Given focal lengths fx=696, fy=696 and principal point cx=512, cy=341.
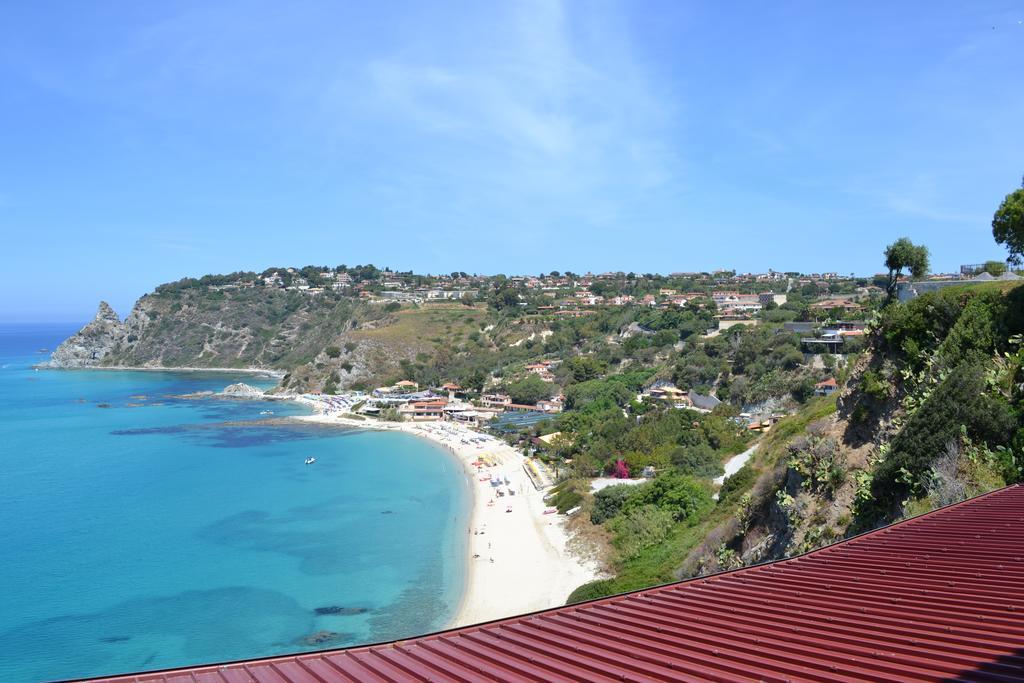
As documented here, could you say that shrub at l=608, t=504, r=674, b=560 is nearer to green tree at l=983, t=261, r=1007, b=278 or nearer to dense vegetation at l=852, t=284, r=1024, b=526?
dense vegetation at l=852, t=284, r=1024, b=526

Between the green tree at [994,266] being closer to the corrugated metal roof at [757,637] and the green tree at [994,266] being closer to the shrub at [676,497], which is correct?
the shrub at [676,497]

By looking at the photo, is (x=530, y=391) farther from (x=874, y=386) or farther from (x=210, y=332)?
(x=210, y=332)

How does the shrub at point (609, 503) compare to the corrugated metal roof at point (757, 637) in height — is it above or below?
below

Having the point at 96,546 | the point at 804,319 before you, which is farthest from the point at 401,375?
the point at 96,546

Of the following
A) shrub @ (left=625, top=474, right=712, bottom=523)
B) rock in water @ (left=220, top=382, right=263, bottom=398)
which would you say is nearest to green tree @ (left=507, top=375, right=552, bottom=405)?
rock in water @ (left=220, top=382, right=263, bottom=398)

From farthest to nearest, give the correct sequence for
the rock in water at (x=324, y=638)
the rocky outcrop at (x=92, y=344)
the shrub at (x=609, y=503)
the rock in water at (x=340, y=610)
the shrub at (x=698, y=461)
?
the rocky outcrop at (x=92, y=344)
the shrub at (x=698, y=461)
the shrub at (x=609, y=503)
the rock in water at (x=340, y=610)
the rock in water at (x=324, y=638)

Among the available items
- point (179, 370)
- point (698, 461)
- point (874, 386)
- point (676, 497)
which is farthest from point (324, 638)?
point (179, 370)

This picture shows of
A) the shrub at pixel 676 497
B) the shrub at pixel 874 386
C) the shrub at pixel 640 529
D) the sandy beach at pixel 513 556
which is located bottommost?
the sandy beach at pixel 513 556

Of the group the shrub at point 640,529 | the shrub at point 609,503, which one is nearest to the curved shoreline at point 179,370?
the shrub at point 609,503
